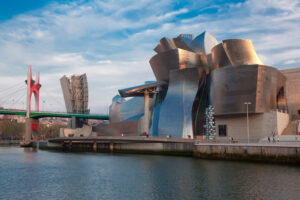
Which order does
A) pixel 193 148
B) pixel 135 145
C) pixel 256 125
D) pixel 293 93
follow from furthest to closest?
pixel 293 93, pixel 135 145, pixel 256 125, pixel 193 148

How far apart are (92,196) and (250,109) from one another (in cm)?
2769

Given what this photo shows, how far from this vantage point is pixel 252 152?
2930 centimetres

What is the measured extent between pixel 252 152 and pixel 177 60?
21802mm

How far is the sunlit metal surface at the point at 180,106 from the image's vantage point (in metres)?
45.9

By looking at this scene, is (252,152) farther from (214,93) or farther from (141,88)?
(141,88)

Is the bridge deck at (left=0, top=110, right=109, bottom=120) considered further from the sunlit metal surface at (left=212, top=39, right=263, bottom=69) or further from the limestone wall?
the sunlit metal surface at (left=212, top=39, right=263, bottom=69)

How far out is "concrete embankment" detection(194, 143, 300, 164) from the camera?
26562mm

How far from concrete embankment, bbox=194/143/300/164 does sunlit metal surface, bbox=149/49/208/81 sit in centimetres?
1658

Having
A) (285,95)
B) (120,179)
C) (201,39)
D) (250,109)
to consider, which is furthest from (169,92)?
(120,179)

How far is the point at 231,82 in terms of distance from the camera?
133ft

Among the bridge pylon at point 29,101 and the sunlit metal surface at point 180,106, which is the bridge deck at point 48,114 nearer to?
the bridge pylon at point 29,101

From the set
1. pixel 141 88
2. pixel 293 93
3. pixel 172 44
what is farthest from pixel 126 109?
pixel 293 93

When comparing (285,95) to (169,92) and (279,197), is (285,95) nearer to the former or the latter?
(169,92)

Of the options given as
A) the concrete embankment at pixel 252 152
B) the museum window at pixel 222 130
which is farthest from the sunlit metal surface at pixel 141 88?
the concrete embankment at pixel 252 152
